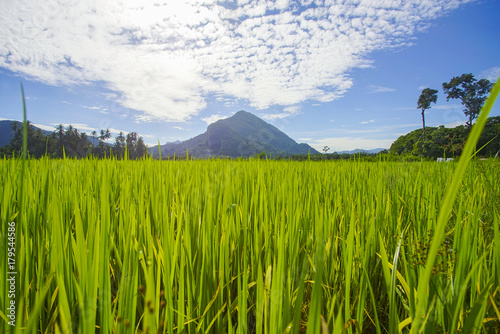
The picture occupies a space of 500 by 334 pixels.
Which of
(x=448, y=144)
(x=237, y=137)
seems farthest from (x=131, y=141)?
(x=237, y=137)

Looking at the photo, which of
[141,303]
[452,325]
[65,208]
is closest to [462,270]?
[452,325]

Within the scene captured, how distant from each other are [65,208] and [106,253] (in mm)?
759

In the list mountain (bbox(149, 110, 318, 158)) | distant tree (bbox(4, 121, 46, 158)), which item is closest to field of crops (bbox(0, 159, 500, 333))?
distant tree (bbox(4, 121, 46, 158))

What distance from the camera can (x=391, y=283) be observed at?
61 centimetres

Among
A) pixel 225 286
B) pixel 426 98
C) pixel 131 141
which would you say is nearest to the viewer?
pixel 225 286

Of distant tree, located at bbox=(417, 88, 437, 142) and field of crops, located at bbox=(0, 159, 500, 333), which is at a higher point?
distant tree, located at bbox=(417, 88, 437, 142)

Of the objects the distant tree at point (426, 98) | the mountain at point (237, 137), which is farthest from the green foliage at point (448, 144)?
the mountain at point (237, 137)

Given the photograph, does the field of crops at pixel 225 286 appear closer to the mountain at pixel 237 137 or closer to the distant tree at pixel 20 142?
the distant tree at pixel 20 142

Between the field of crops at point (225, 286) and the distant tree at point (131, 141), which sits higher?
the distant tree at point (131, 141)

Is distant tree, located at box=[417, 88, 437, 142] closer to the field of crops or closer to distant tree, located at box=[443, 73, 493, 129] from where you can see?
distant tree, located at box=[443, 73, 493, 129]

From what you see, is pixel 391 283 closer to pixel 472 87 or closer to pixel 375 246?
pixel 375 246

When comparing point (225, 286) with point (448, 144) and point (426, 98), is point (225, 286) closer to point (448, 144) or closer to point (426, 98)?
point (448, 144)

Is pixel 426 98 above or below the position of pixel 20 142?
above

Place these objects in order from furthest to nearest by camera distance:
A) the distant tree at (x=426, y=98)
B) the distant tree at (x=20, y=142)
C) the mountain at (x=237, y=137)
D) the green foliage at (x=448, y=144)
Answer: the mountain at (x=237, y=137) < the distant tree at (x=426, y=98) < the green foliage at (x=448, y=144) < the distant tree at (x=20, y=142)
